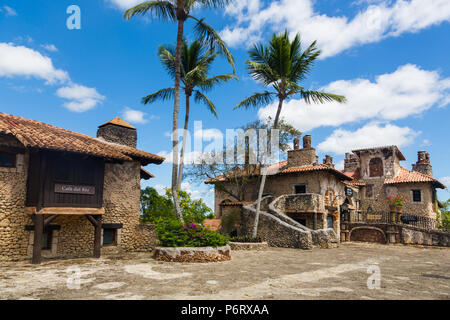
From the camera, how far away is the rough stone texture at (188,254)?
1135 centimetres

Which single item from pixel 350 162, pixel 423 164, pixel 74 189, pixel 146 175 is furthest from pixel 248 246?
pixel 423 164

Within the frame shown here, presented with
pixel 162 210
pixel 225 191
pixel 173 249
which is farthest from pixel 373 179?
pixel 173 249

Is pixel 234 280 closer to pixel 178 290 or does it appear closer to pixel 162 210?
pixel 178 290

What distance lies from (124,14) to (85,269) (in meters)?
10.8

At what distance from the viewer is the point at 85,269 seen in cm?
940

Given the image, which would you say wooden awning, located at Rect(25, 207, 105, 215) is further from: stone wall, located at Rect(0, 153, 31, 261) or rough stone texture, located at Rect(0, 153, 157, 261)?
rough stone texture, located at Rect(0, 153, 157, 261)

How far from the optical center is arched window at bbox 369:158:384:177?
96.6 feet

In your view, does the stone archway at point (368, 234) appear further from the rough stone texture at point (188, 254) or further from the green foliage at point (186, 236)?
the rough stone texture at point (188, 254)

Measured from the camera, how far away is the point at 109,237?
1437 cm

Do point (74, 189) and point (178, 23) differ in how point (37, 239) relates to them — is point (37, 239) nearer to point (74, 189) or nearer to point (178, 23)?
point (74, 189)

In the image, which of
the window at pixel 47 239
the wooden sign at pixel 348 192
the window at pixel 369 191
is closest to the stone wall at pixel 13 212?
the window at pixel 47 239

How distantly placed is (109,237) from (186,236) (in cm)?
450

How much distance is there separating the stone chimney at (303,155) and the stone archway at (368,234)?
6.55 m

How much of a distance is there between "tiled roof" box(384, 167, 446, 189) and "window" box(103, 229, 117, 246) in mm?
24447
